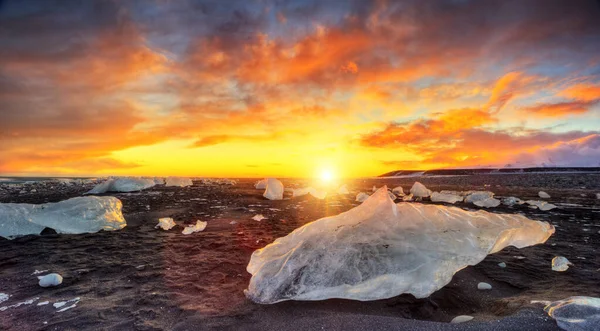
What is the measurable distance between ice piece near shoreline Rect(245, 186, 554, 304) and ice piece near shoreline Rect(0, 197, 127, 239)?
5.23 meters

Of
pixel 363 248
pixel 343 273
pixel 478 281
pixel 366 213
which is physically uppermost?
pixel 366 213

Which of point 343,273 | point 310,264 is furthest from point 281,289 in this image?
point 343,273

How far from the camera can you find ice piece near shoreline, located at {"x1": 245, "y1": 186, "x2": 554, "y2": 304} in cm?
316

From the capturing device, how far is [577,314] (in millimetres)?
2316

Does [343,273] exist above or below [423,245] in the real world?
below

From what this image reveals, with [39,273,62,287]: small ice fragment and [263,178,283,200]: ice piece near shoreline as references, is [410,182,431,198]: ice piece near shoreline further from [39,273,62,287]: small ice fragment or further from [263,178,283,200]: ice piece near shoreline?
[39,273,62,287]: small ice fragment

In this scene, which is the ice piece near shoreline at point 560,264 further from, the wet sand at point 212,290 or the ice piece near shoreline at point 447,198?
the ice piece near shoreline at point 447,198

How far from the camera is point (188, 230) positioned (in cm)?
684

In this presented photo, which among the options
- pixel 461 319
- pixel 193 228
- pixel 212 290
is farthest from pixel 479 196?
pixel 212 290

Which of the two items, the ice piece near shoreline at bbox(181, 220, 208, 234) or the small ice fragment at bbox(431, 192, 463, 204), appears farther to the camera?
the small ice fragment at bbox(431, 192, 463, 204)

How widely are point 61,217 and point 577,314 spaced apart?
9348 millimetres

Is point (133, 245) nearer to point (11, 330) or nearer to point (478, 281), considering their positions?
point (11, 330)

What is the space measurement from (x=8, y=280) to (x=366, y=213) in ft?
16.9

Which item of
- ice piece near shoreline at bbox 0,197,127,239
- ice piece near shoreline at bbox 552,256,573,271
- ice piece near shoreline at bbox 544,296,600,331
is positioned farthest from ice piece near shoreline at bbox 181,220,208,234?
ice piece near shoreline at bbox 552,256,573,271
